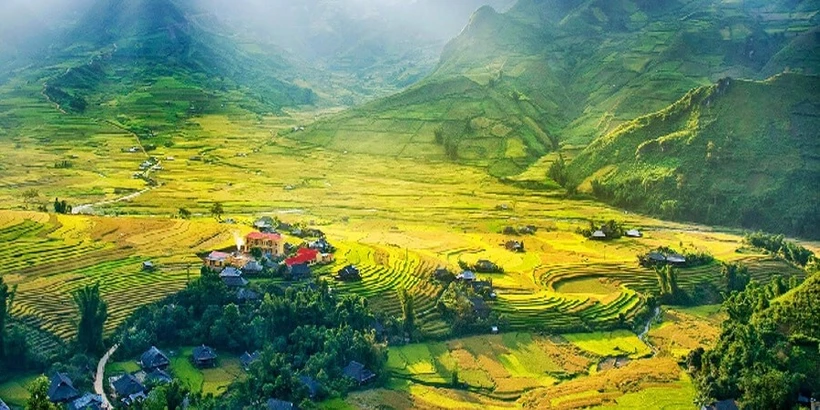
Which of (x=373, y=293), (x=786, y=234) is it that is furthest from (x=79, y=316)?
(x=786, y=234)

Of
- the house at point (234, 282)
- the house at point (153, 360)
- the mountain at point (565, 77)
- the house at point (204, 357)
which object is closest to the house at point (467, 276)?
the house at point (234, 282)

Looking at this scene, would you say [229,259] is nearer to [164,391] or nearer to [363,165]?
[164,391]

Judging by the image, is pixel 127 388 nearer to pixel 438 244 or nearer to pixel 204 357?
pixel 204 357

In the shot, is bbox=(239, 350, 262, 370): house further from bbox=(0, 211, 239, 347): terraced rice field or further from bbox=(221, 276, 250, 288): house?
bbox=(0, 211, 239, 347): terraced rice field

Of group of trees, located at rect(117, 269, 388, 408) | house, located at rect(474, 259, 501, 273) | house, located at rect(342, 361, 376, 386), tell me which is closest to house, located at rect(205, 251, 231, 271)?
group of trees, located at rect(117, 269, 388, 408)

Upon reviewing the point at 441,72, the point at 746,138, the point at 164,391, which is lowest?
the point at 164,391

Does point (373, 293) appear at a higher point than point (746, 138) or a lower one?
lower
